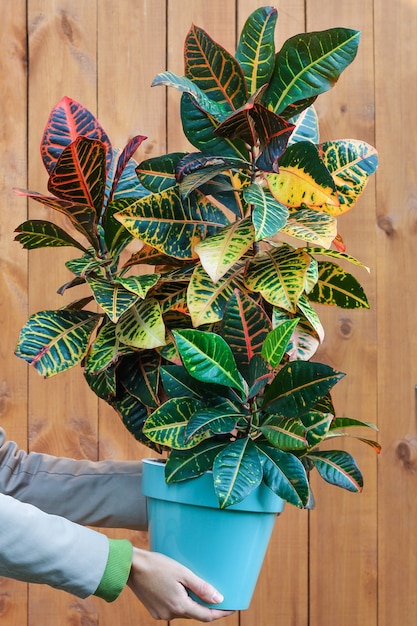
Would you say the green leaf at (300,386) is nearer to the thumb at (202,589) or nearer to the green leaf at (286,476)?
the green leaf at (286,476)

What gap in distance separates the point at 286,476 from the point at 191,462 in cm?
12

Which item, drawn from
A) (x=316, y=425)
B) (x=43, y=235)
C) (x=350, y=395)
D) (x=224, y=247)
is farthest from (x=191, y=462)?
(x=350, y=395)

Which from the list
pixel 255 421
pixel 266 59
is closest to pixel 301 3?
pixel 266 59

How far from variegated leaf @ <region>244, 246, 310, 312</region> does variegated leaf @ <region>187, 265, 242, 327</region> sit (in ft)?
0.12

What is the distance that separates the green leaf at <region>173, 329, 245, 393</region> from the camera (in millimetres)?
940

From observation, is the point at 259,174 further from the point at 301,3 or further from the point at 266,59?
the point at 301,3

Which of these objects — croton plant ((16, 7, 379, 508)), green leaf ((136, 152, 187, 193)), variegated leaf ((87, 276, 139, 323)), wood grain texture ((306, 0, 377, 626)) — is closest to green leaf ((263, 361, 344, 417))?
croton plant ((16, 7, 379, 508))

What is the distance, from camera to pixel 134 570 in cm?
103

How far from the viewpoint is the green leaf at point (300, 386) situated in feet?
3.01

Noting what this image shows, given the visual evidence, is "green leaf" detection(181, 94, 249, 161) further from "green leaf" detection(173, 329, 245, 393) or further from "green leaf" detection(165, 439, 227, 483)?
"green leaf" detection(165, 439, 227, 483)

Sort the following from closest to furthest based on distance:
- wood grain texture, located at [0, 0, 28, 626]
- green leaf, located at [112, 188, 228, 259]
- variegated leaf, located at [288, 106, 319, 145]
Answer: green leaf, located at [112, 188, 228, 259] → variegated leaf, located at [288, 106, 319, 145] → wood grain texture, located at [0, 0, 28, 626]

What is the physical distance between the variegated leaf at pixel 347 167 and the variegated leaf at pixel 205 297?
7.6 inches

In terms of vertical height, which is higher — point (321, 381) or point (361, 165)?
point (361, 165)

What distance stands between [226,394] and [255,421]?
50mm
